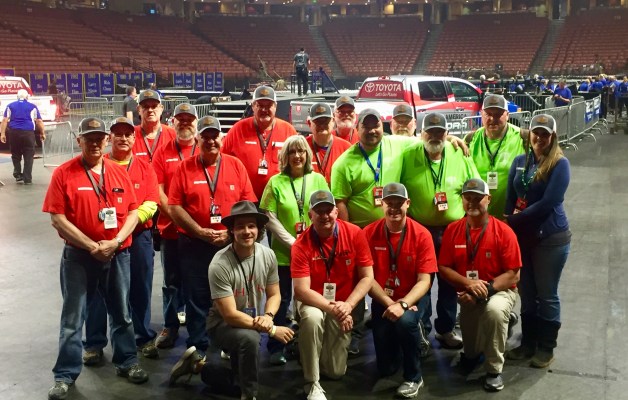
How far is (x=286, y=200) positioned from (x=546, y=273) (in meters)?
2.02

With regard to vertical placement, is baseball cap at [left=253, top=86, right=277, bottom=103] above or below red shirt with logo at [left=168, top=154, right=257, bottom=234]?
above

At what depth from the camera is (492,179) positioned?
5.25 metres

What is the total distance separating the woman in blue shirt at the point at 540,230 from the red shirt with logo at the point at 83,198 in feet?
9.56

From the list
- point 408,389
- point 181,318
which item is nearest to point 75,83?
point 181,318

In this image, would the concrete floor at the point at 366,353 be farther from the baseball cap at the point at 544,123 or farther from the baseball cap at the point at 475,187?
the baseball cap at the point at 544,123

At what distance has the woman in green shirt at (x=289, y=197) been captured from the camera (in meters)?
4.81

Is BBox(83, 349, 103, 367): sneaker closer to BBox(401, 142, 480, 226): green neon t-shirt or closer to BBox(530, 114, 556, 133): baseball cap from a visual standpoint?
BBox(401, 142, 480, 226): green neon t-shirt

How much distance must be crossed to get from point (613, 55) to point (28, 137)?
36955mm

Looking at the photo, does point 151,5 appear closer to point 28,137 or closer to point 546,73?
point 546,73

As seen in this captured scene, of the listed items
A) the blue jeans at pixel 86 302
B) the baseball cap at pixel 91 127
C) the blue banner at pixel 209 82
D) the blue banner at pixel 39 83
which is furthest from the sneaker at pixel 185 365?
the blue banner at pixel 209 82

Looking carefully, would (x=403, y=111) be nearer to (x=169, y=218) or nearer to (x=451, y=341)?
(x=451, y=341)

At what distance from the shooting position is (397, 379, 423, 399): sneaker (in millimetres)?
4305

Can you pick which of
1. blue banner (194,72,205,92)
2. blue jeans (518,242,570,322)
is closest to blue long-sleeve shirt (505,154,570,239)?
blue jeans (518,242,570,322)

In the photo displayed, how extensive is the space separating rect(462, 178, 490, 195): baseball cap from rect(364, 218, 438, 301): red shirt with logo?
42 centimetres
